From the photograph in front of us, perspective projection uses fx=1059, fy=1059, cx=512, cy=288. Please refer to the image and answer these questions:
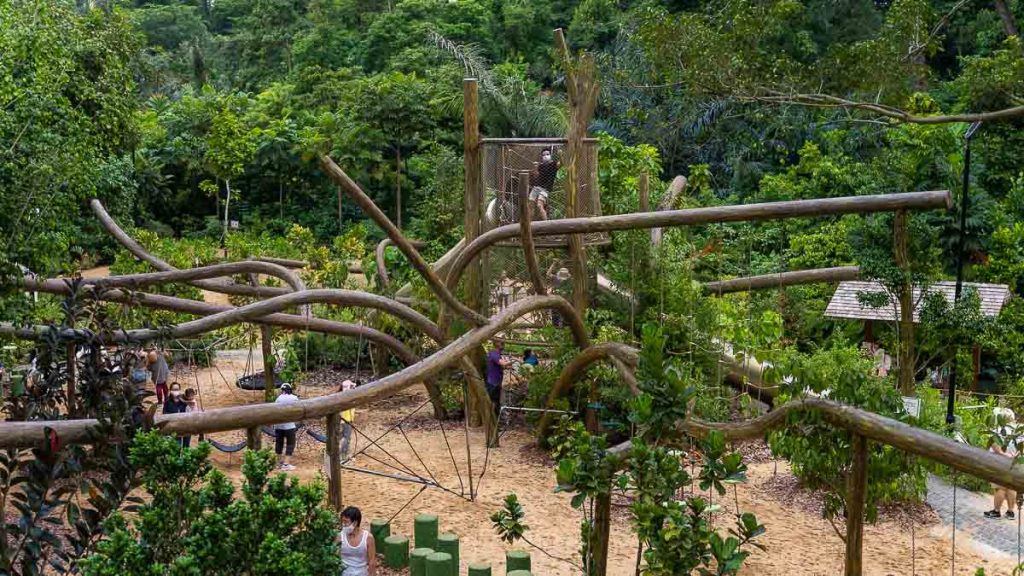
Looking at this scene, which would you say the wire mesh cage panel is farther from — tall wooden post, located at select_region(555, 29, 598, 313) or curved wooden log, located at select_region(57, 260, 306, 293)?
curved wooden log, located at select_region(57, 260, 306, 293)

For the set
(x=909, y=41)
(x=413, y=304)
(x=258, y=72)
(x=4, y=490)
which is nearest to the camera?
(x=4, y=490)

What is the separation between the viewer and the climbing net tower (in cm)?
1055

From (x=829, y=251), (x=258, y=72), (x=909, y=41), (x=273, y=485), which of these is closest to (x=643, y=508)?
(x=273, y=485)

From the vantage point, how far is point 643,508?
4.83 metres

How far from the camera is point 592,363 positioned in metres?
9.68

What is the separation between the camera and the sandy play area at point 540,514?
313 inches

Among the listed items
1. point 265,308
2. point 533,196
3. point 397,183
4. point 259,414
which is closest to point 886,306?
point 533,196

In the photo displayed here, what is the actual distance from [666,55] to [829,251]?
24.1 feet

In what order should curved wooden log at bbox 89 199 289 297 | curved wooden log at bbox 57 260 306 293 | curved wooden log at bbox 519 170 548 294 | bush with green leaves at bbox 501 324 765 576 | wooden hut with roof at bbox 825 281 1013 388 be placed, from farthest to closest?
wooden hut with roof at bbox 825 281 1013 388 < curved wooden log at bbox 89 199 289 297 < curved wooden log at bbox 57 260 306 293 < curved wooden log at bbox 519 170 548 294 < bush with green leaves at bbox 501 324 765 576

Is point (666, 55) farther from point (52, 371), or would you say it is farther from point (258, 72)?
point (258, 72)

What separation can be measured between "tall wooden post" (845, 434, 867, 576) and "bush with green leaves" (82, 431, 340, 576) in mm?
2598

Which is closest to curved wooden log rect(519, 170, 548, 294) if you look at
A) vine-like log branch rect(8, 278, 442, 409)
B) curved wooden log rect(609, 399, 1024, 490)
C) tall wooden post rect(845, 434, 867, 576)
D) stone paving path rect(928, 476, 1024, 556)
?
vine-like log branch rect(8, 278, 442, 409)

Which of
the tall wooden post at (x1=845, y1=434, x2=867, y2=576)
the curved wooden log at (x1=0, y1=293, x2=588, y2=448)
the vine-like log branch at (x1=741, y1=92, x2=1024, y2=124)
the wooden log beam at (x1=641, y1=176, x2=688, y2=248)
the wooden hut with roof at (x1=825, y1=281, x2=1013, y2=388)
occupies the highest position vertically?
the vine-like log branch at (x1=741, y1=92, x2=1024, y2=124)

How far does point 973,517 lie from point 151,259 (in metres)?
8.25
